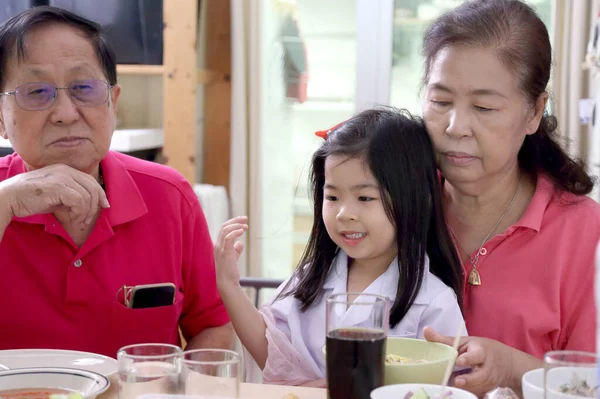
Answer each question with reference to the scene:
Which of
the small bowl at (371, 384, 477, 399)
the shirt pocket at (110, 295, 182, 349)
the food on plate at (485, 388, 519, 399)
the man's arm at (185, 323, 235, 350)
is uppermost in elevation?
the small bowl at (371, 384, 477, 399)

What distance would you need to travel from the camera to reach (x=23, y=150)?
1.80 metres

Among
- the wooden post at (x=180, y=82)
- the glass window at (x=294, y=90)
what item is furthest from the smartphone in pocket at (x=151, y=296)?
the glass window at (x=294, y=90)

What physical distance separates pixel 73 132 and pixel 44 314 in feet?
1.33

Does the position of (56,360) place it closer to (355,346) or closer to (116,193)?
(116,193)

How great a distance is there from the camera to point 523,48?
1.69 m

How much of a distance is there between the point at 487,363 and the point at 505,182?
524 mm

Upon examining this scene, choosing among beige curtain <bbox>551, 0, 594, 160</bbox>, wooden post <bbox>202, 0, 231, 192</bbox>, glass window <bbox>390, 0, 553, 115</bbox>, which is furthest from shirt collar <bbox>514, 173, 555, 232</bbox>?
wooden post <bbox>202, 0, 231, 192</bbox>

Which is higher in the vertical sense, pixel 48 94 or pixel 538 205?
pixel 48 94

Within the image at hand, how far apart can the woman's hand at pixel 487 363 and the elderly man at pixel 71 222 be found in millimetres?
724

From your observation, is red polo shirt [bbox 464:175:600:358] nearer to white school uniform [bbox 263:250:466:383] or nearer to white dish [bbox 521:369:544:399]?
white school uniform [bbox 263:250:466:383]

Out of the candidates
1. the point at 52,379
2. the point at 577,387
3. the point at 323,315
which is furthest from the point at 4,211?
the point at 577,387

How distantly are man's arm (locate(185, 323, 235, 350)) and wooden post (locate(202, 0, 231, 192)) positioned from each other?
184cm

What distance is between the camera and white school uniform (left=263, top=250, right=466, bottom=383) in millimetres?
1615

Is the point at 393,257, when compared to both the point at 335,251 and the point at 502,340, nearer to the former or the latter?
the point at 335,251
